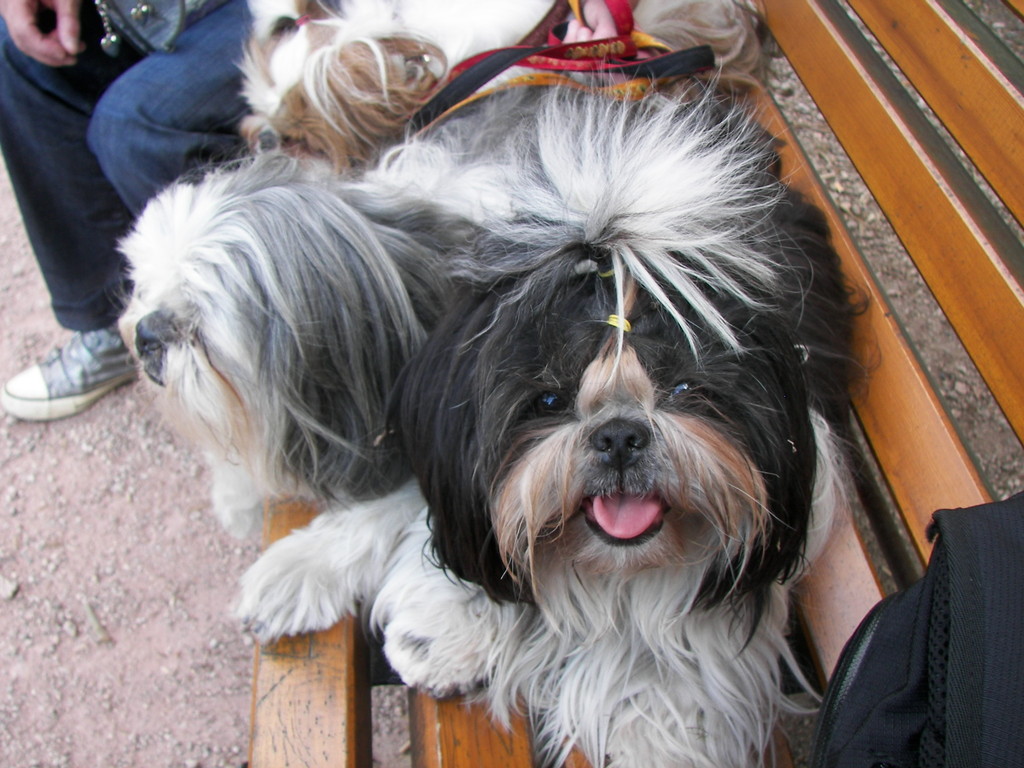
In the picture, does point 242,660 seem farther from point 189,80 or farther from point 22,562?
point 189,80

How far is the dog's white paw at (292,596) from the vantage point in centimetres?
155

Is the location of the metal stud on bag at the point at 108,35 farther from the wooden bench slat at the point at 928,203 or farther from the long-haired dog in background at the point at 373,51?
the wooden bench slat at the point at 928,203

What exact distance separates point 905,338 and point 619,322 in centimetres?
72

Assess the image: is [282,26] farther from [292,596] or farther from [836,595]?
[836,595]

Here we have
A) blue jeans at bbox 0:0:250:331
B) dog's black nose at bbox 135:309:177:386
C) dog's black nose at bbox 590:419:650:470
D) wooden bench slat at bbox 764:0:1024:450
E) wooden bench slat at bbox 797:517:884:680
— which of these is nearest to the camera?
dog's black nose at bbox 590:419:650:470

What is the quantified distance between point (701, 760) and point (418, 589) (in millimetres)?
584

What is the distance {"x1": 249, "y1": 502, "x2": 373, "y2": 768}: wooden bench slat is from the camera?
1408 millimetres

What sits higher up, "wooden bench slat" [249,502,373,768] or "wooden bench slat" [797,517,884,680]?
"wooden bench slat" [797,517,884,680]

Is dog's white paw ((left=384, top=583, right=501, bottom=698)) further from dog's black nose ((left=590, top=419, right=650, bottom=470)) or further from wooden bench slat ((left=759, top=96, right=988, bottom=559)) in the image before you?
wooden bench slat ((left=759, top=96, right=988, bottom=559))

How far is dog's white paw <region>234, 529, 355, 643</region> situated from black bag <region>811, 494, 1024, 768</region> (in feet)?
3.04

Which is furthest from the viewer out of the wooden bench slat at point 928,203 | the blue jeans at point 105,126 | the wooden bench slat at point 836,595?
the blue jeans at point 105,126

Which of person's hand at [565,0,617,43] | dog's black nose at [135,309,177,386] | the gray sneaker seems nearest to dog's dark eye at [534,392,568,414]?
dog's black nose at [135,309,177,386]

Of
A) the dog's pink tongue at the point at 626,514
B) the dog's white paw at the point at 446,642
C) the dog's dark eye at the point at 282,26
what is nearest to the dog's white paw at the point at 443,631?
the dog's white paw at the point at 446,642

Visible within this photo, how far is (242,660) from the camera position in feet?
7.75
